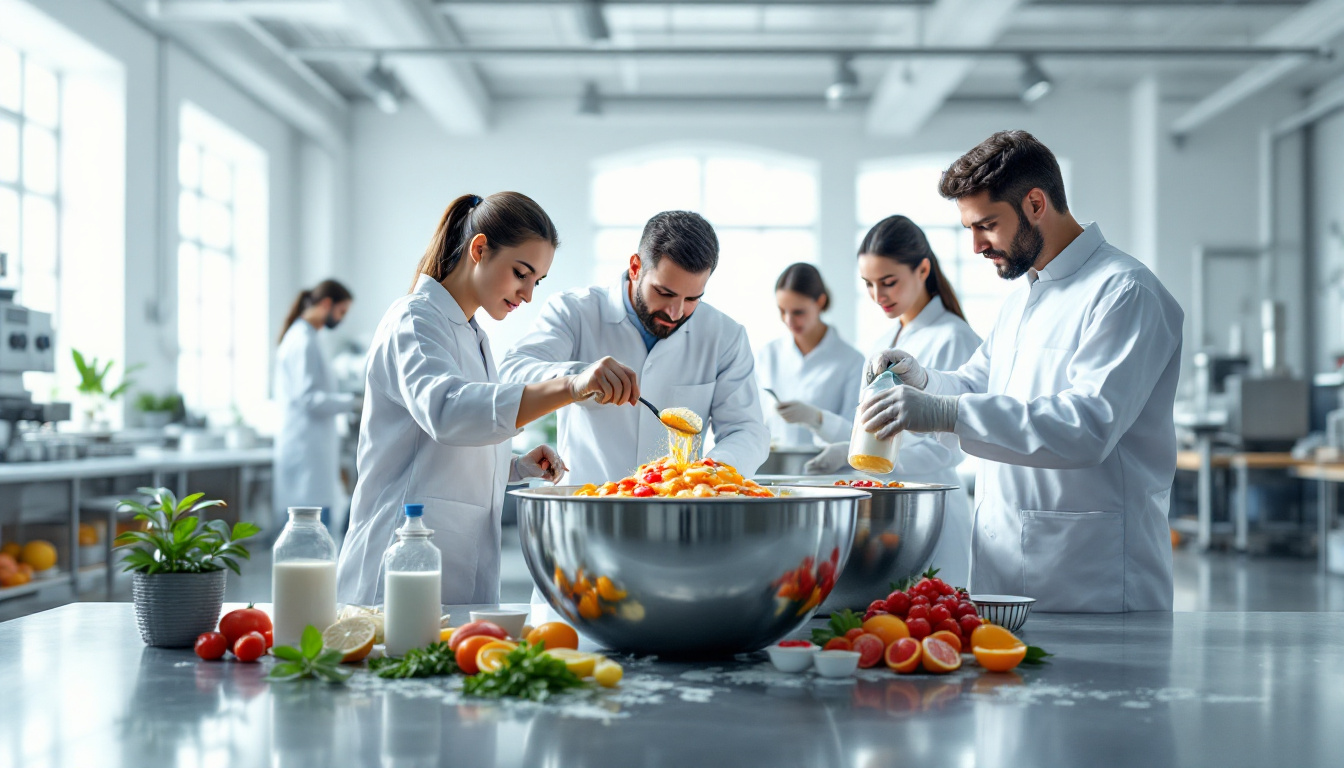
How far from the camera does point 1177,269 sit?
9883 mm

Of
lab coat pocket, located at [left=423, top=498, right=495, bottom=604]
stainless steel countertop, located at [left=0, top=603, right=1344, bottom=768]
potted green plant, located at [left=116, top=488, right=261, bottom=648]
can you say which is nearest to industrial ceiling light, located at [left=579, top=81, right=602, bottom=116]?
lab coat pocket, located at [left=423, top=498, right=495, bottom=604]

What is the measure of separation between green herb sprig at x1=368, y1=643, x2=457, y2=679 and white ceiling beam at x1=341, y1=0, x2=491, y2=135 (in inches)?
249

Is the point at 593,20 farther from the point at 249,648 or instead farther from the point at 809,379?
the point at 249,648

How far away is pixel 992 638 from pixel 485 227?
108cm

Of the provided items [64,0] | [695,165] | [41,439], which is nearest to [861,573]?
[41,439]

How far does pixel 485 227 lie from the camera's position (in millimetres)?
1887

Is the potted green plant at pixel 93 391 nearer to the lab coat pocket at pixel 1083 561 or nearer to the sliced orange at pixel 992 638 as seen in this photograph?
the lab coat pocket at pixel 1083 561

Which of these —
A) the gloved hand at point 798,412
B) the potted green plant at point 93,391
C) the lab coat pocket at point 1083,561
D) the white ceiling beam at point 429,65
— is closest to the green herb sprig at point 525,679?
the lab coat pocket at point 1083,561

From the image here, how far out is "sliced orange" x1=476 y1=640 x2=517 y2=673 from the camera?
1.24 metres

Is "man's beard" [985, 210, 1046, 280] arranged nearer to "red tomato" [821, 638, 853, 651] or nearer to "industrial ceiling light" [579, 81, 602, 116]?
"red tomato" [821, 638, 853, 651]

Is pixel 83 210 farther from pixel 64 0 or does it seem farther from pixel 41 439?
pixel 41 439

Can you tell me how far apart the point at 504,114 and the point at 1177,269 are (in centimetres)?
644

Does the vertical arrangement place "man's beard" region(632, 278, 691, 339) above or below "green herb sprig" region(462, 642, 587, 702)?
above

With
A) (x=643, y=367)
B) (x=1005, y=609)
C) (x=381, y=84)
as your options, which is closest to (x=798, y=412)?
(x=643, y=367)
